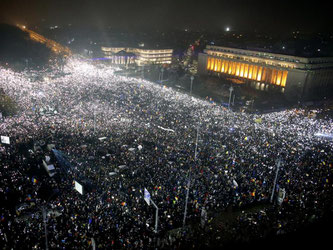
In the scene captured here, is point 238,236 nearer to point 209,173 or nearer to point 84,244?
point 209,173

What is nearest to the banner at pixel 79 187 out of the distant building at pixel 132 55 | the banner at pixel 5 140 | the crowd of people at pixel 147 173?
the crowd of people at pixel 147 173

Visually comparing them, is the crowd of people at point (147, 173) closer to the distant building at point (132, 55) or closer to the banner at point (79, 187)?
the banner at point (79, 187)

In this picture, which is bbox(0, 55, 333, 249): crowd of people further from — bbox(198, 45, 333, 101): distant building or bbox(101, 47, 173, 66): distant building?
bbox(101, 47, 173, 66): distant building

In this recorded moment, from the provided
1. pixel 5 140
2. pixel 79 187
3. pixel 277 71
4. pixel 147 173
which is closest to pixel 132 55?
pixel 277 71

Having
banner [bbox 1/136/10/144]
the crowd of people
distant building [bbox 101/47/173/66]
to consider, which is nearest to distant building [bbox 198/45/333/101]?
distant building [bbox 101/47/173/66]

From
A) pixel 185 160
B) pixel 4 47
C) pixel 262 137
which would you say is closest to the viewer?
pixel 185 160

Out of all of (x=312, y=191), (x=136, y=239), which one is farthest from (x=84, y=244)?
(x=312, y=191)
